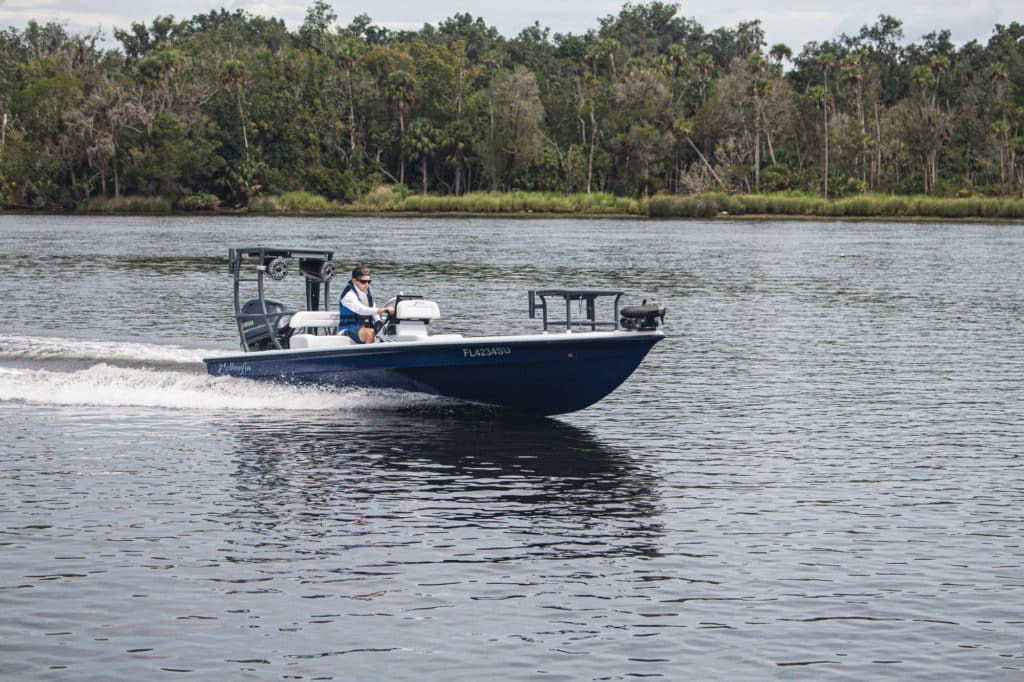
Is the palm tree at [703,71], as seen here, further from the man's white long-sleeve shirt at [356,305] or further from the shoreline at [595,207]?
the man's white long-sleeve shirt at [356,305]

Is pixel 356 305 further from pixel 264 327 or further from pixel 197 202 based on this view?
pixel 197 202

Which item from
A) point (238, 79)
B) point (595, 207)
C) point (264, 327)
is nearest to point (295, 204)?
point (238, 79)

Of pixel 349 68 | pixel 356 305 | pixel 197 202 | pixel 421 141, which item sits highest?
pixel 349 68

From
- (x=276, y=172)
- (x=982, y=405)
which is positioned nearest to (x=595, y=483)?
(x=982, y=405)

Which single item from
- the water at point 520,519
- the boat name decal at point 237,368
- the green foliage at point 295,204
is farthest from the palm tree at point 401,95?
the boat name decal at point 237,368

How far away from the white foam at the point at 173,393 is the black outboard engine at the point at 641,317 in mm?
3251

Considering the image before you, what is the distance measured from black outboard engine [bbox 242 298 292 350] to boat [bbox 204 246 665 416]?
0.05 ft

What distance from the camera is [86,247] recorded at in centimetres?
7044

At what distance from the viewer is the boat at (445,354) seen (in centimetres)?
1866

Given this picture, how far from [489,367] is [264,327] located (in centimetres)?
399

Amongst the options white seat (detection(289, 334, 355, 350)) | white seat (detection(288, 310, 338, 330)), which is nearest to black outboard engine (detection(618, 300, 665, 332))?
white seat (detection(289, 334, 355, 350))

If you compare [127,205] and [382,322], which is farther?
[127,205]

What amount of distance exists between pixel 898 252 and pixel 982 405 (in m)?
47.4

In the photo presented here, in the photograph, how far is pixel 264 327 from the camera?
2109cm
